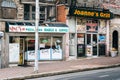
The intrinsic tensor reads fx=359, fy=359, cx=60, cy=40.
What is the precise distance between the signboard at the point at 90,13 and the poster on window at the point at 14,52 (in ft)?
19.8

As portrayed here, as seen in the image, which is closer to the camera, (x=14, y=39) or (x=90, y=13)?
(x=14, y=39)

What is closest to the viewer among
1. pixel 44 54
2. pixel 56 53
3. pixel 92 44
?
pixel 44 54

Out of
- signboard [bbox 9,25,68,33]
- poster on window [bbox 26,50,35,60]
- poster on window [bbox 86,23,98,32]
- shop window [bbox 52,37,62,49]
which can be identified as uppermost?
poster on window [bbox 86,23,98,32]

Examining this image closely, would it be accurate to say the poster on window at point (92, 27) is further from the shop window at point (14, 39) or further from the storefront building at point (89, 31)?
the shop window at point (14, 39)

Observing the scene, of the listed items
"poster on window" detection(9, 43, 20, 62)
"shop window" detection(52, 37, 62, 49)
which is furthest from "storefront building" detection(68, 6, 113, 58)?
"poster on window" detection(9, 43, 20, 62)

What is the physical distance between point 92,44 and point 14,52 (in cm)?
893

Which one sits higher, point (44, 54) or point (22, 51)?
point (22, 51)

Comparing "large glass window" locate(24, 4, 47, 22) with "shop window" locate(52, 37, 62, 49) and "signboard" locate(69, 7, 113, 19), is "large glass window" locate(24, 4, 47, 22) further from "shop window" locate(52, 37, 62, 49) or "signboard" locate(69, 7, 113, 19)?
"signboard" locate(69, 7, 113, 19)

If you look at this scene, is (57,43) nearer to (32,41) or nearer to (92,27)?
(32,41)

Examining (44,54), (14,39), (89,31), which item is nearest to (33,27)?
(14,39)

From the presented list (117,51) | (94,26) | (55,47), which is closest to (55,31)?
(55,47)

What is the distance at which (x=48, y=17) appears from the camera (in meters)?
30.2

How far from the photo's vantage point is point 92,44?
1286 inches

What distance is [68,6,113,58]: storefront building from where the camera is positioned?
30812mm
